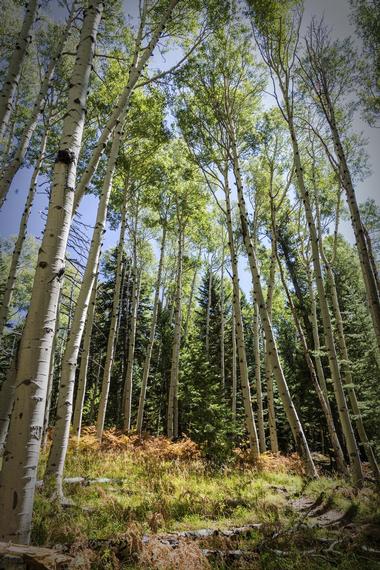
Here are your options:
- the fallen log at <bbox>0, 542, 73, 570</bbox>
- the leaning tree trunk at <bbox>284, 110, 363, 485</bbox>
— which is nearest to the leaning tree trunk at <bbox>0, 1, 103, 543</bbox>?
the fallen log at <bbox>0, 542, 73, 570</bbox>

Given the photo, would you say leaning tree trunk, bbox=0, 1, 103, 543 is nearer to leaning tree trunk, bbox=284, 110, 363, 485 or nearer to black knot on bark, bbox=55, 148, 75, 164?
black knot on bark, bbox=55, 148, 75, 164

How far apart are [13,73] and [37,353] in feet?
16.1

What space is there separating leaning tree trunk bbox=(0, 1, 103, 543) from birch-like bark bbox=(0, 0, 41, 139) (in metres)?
2.23

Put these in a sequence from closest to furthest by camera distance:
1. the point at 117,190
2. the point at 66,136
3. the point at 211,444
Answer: the point at 66,136 → the point at 211,444 → the point at 117,190

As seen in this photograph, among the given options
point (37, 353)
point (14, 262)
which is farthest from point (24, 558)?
point (14, 262)

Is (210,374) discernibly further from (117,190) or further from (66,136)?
(66,136)

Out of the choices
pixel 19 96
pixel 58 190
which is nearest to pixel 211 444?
pixel 58 190

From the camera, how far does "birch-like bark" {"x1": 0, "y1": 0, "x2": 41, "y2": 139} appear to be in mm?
4926

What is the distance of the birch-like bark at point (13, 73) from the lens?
16.2ft

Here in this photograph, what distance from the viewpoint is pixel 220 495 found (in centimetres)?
562

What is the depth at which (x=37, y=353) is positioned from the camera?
2500 millimetres

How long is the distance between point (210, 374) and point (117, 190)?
25.8ft

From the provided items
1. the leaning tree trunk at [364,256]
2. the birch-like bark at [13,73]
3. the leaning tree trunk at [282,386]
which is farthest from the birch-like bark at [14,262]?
the leaning tree trunk at [364,256]

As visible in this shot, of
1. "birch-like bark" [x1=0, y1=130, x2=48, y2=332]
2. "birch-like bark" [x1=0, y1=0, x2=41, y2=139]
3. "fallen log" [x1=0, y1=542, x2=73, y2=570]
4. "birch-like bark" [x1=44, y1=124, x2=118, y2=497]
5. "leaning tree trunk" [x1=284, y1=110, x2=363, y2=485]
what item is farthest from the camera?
"birch-like bark" [x1=0, y1=130, x2=48, y2=332]
